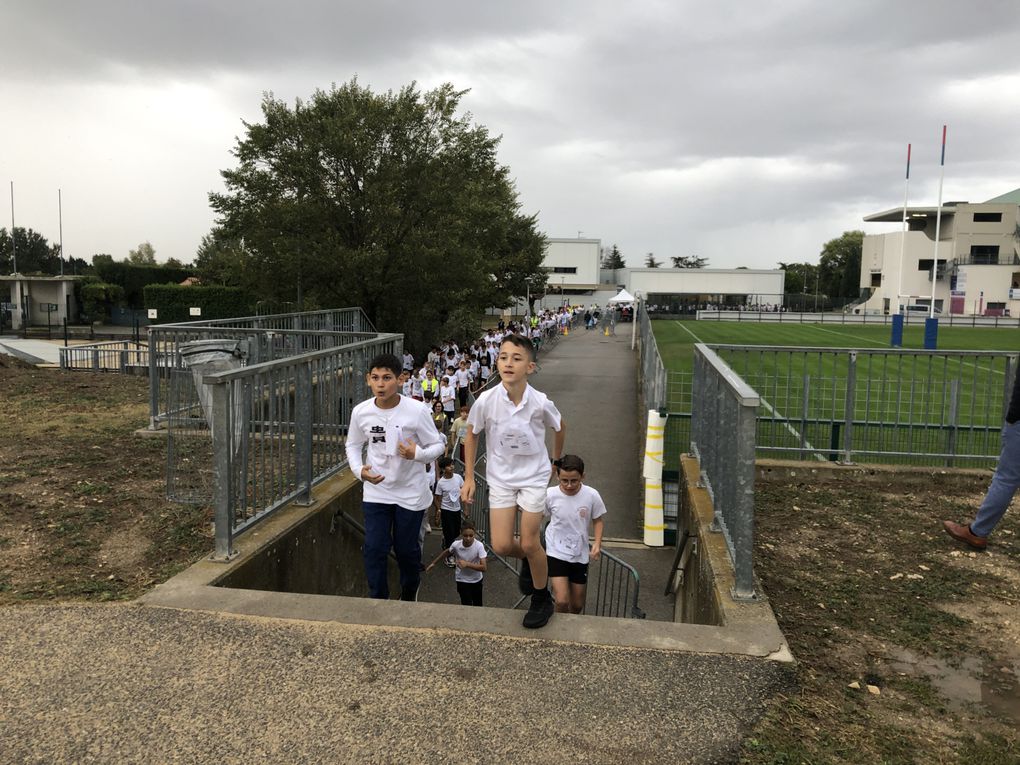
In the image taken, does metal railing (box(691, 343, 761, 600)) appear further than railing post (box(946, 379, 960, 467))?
No

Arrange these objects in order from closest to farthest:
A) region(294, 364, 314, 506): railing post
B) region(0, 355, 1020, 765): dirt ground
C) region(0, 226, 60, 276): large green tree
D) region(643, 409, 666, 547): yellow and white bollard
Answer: region(0, 355, 1020, 765): dirt ground < region(294, 364, 314, 506): railing post < region(643, 409, 666, 547): yellow and white bollard < region(0, 226, 60, 276): large green tree

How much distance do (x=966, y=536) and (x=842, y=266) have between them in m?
141

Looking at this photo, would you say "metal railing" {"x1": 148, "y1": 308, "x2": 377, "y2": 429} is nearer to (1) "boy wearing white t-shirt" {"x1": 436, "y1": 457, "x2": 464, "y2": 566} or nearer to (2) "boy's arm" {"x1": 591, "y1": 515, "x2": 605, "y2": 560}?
(1) "boy wearing white t-shirt" {"x1": 436, "y1": 457, "x2": 464, "y2": 566}

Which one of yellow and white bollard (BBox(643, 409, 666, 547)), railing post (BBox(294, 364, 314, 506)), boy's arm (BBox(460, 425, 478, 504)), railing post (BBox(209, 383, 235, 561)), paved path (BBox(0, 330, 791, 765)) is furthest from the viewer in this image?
yellow and white bollard (BBox(643, 409, 666, 547))

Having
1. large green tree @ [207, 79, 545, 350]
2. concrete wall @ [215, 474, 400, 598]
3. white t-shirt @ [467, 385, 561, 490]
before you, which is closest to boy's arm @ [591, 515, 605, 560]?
white t-shirt @ [467, 385, 561, 490]

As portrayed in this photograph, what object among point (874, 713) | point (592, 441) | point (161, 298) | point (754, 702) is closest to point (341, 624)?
point (754, 702)

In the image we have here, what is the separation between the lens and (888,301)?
283ft

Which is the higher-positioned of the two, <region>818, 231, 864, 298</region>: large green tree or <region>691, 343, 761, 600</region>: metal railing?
<region>818, 231, 864, 298</region>: large green tree

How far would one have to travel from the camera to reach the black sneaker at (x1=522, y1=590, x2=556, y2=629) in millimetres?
3861

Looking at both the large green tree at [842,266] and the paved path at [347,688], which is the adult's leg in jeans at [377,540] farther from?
the large green tree at [842,266]

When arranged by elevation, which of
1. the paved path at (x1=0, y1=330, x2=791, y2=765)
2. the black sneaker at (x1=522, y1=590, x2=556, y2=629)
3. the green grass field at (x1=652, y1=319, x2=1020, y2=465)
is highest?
the green grass field at (x1=652, y1=319, x2=1020, y2=465)

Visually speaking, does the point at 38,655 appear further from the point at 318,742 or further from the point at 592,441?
the point at 592,441

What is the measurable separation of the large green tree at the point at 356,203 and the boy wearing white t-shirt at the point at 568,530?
1811 cm

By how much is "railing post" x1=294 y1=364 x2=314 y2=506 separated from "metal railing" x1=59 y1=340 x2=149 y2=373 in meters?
17.5
